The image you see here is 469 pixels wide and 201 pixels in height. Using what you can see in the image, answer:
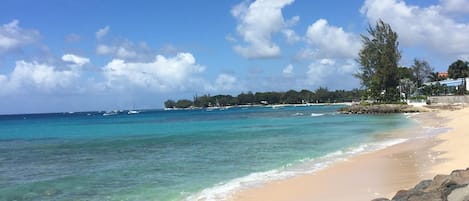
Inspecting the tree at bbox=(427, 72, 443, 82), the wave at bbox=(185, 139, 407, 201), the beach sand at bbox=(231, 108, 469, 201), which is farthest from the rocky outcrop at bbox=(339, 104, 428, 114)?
the beach sand at bbox=(231, 108, 469, 201)

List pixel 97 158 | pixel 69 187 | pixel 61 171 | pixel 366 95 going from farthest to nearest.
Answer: pixel 366 95
pixel 97 158
pixel 61 171
pixel 69 187

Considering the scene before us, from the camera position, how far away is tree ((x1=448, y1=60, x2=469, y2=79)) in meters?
105

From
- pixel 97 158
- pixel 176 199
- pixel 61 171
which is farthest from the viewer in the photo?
pixel 97 158

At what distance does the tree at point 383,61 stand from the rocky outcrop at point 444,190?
7347cm

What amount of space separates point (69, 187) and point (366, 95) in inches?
3001

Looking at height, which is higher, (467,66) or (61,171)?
(467,66)

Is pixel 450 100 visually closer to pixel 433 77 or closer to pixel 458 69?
pixel 458 69

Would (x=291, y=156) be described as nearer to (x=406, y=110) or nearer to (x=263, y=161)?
(x=263, y=161)

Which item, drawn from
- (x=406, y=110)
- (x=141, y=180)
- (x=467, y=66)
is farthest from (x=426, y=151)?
(x=467, y=66)

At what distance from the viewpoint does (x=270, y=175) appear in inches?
616

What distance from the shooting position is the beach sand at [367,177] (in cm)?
1191

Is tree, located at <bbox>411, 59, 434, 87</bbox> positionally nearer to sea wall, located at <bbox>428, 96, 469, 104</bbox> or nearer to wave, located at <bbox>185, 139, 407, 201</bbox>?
sea wall, located at <bbox>428, 96, 469, 104</bbox>

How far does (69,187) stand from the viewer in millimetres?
15312

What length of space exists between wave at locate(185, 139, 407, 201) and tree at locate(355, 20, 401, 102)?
60.9 metres
